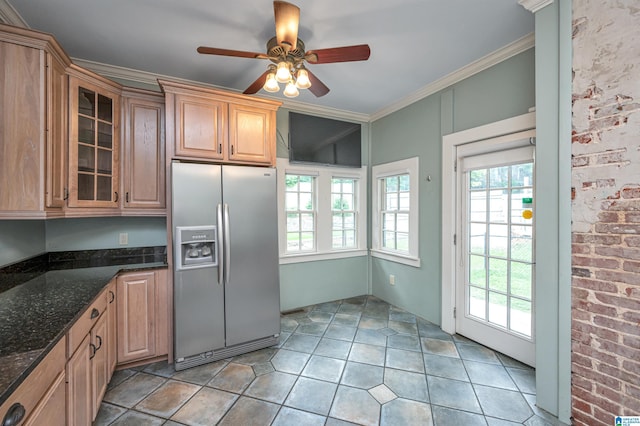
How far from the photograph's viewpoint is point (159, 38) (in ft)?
7.30

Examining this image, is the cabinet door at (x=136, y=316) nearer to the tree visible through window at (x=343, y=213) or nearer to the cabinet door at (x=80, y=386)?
the cabinet door at (x=80, y=386)

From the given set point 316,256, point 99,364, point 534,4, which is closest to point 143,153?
point 99,364

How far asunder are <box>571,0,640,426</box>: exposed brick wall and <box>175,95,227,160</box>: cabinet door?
2616 millimetres

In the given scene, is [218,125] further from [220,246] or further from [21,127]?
[21,127]

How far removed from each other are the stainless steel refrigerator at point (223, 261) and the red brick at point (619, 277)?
233cm

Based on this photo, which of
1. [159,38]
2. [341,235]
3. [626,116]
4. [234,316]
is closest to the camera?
[626,116]

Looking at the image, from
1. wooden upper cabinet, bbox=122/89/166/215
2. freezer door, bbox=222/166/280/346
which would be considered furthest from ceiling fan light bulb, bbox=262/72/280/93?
wooden upper cabinet, bbox=122/89/166/215

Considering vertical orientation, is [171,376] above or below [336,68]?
below

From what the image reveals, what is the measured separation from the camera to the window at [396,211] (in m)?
3.39

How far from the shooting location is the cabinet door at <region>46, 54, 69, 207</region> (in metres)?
1.79

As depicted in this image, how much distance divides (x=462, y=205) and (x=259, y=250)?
83.3 inches

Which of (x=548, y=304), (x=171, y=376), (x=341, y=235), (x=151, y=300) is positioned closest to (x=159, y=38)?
(x=151, y=300)

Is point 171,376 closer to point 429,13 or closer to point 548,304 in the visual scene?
point 548,304

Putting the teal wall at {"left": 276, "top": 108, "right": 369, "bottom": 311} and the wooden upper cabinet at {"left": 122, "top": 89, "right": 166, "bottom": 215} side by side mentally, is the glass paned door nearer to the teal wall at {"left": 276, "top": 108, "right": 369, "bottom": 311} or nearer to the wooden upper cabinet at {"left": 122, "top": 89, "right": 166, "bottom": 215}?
the teal wall at {"left": 276, "top": 108, "right": 369, "bottom": 311}
